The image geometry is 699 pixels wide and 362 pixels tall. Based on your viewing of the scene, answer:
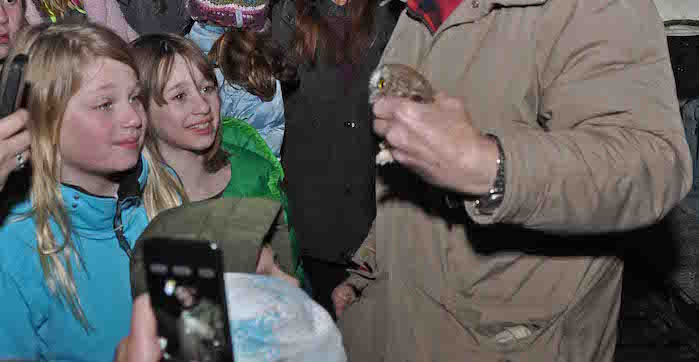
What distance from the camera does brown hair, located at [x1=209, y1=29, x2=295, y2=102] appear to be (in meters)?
3.44

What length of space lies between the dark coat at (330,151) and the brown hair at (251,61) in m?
0.10

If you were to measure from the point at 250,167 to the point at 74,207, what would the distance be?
109cm

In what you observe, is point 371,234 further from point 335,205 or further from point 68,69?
point 335,205

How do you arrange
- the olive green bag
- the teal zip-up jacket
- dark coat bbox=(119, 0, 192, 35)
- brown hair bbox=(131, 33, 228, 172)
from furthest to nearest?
1. dark coat bbox=(119, 0, 192, 35)
2. brown hair bbox=(131, 33, 228, 172)
3. the teal zip-up jacket
4. the olive green bag

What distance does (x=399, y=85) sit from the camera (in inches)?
49.4

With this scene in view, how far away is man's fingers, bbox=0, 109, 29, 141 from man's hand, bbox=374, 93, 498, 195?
98 centimetres

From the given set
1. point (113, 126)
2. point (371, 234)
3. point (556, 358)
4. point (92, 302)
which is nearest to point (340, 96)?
point (371, 234)

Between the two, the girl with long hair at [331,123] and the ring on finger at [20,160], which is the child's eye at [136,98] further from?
the girl with long hair at [331,123]

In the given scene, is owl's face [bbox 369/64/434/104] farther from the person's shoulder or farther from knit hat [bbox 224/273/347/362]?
the person's shoulder

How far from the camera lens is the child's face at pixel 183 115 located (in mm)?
2707

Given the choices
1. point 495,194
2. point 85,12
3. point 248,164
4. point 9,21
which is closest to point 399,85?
point 495,194

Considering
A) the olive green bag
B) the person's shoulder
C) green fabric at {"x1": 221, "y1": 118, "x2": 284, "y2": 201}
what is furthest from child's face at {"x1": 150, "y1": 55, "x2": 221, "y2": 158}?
the olive green bag

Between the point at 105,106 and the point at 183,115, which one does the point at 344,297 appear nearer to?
the point at 105,106

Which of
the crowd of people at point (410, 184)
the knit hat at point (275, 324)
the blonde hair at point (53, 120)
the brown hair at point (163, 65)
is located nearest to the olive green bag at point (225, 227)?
the crowd of people at point (410, 184)
